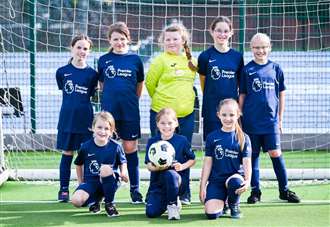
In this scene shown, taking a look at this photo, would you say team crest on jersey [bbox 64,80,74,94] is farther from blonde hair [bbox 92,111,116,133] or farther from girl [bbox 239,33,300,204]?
girl [bbox 239,33,300,204]

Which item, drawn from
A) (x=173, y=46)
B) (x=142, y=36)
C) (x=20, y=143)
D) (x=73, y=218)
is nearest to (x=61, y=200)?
(x=73, y=218)

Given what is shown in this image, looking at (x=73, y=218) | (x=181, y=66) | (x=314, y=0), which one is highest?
(x=314, y=0)

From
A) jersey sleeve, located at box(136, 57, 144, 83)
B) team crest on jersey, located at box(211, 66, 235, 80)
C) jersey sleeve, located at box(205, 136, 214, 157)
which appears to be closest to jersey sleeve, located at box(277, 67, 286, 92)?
team crest on jersey, located at box(211, 66, 235, 80)

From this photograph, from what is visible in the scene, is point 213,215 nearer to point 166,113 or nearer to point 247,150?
point 247,150

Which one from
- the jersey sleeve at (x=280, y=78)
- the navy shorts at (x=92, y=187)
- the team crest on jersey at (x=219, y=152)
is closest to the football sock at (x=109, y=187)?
the navy shorts at (x=92, y=187)

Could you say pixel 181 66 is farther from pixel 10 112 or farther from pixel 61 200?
pixel 10 112

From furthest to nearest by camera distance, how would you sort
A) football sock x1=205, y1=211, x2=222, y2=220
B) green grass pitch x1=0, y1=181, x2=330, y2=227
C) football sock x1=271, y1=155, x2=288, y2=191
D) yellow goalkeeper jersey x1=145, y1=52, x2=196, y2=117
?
football sock x1=271, y1=155, x2=288, y2=191
yellow goalkeeper jersey x1=145, y1=52, x2=196, y2=117
football sock x1=205, y1=211, x2=222, y2=220
green grass pitch x1=0, y1=181, x2=330, y2=227

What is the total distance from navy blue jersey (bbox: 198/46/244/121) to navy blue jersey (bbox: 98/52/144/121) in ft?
1.78

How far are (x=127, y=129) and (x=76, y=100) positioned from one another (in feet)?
1.53

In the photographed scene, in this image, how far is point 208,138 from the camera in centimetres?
576

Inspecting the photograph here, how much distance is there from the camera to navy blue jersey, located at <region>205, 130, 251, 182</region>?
5672 millimetres

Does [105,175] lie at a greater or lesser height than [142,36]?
lesser

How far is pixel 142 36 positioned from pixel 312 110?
8.22 ft

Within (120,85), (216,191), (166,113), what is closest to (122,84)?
(120,85)
